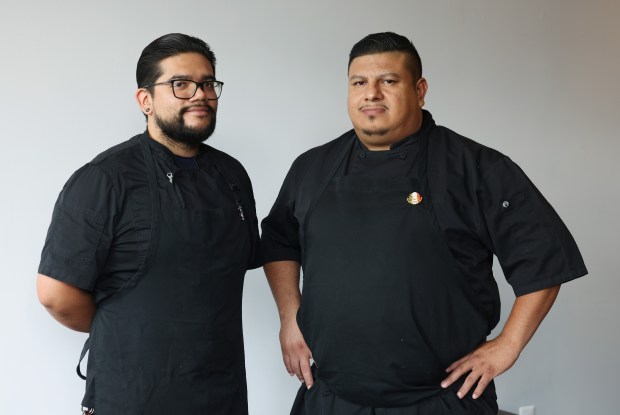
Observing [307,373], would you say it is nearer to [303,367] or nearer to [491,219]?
[303,367]

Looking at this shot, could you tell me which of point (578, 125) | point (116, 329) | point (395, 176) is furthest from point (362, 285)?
point (578, 125)

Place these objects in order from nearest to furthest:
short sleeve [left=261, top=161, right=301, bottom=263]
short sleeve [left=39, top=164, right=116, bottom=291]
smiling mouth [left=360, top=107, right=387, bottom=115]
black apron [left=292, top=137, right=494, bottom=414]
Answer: short sleeve [left=39, top=164, right=116, bottom=291], black apron [left=292, top=137, right=494, bottom=414], smiling mouth [left=360, top=107, right=387, bottom=115], short sleeve [left=261, top=161, right=301, bottom=263]

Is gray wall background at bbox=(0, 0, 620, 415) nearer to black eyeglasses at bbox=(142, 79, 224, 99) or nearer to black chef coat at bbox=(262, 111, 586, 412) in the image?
black eyeglasses at bbox=(142, 79, 224, 99)

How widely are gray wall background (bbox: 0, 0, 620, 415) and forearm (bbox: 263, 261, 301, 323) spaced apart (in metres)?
0.42

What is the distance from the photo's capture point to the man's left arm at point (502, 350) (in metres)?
1.76

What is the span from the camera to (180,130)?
178 cm

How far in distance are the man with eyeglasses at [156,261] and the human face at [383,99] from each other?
1.25 ft

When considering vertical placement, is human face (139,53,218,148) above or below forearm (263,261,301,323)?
above

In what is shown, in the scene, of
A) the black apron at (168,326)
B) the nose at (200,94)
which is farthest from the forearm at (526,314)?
the nose at (200,94)

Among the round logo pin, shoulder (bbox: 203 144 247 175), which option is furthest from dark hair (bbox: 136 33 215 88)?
the round logo pin

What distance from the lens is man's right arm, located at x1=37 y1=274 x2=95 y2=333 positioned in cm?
164

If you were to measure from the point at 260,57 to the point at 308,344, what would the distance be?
1036mm

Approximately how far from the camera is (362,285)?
5.78ft

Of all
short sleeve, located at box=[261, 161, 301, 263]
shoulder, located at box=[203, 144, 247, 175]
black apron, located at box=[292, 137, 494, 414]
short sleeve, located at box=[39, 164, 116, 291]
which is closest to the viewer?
short sleeve, located at box=[39, 164, 116, 291]
